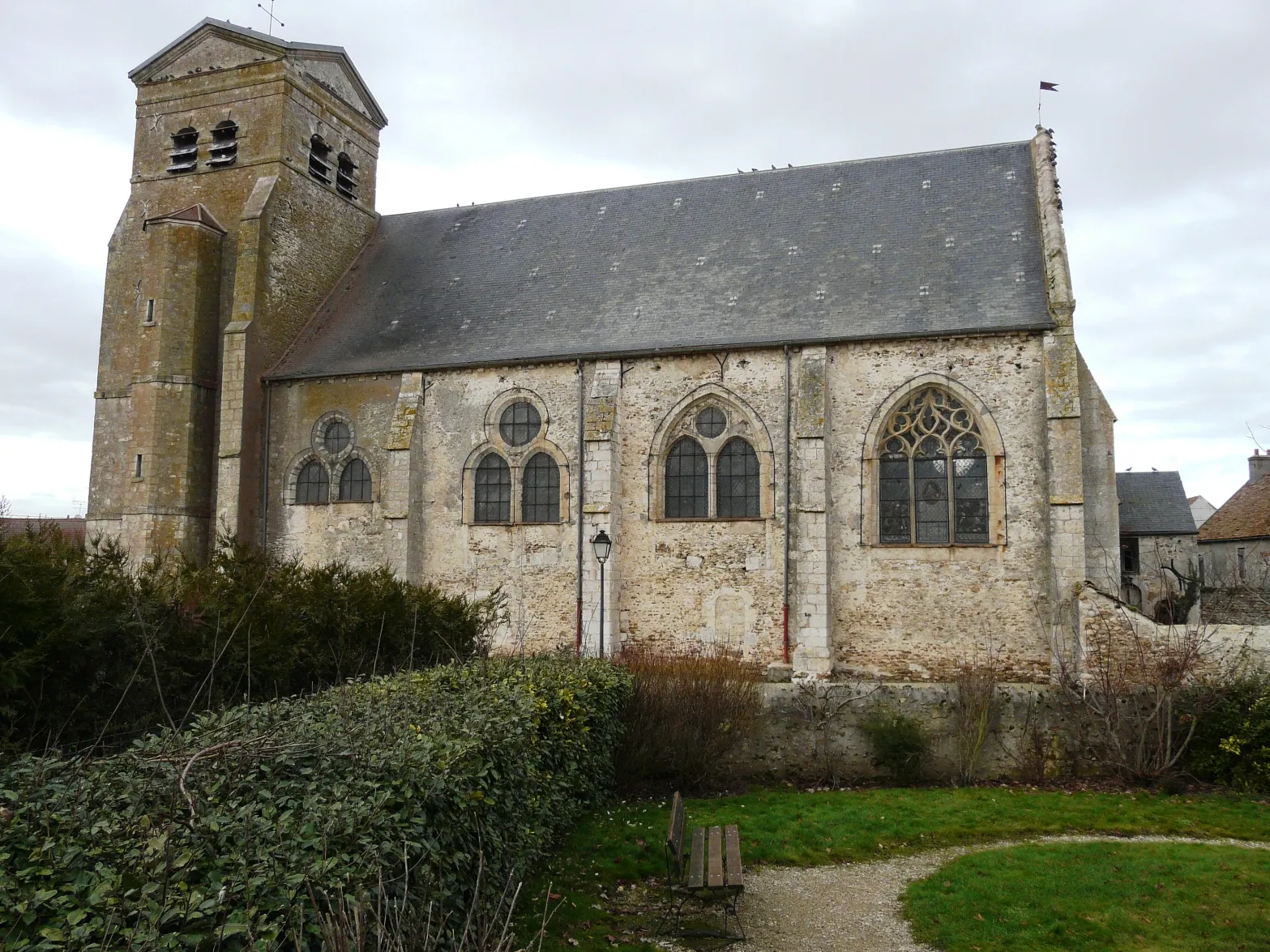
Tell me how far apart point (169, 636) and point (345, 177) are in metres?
17.2

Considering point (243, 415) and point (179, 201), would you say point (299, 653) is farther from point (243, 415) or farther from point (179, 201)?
point (179, 201)

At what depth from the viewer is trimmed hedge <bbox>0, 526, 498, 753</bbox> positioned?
6.19 m

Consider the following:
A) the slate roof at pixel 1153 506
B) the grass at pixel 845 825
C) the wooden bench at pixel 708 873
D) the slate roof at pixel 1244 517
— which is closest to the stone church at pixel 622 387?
the grass at pixel 845 825

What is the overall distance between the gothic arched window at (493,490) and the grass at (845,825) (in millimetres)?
8832

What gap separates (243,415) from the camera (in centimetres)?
1880

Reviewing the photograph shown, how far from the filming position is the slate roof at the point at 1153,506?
2381cm

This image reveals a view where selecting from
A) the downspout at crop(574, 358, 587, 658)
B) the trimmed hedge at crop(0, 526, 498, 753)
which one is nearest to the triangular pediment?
the downspout at crop(574, 358, 587, 658)

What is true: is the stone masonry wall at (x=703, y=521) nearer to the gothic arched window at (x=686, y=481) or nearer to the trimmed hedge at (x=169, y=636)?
the gothic arched window at (x=686, y=481)

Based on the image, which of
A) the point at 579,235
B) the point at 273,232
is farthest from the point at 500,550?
the point at 273,232

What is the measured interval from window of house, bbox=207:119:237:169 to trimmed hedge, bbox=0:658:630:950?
1786 cm

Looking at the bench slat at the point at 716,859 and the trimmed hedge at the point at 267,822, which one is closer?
the trimmed hedge at the point at 267,822

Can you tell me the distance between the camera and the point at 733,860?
A: 267 inches

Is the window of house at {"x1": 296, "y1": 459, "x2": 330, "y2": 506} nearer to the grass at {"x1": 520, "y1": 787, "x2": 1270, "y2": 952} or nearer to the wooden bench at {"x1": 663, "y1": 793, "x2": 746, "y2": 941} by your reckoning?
the grass at {"x1": 520, "y1": 787, "x2": 1270, "y2": 952}

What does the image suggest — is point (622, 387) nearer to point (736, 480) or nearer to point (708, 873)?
point (736, 480)
